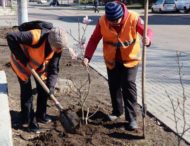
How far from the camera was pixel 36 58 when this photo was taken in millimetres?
5160

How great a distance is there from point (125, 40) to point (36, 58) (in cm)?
106

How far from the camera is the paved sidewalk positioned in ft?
19.7

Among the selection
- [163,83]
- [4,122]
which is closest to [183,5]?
[163,83]

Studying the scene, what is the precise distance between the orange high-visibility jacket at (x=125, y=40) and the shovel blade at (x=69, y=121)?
2.81 feet

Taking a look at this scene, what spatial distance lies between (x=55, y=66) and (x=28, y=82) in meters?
0.38

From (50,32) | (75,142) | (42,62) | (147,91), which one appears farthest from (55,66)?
(147,91)

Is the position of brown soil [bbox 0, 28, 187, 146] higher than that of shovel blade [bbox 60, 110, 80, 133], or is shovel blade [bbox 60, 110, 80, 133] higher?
shovel blade [bbox 60, 110, 80, 133]

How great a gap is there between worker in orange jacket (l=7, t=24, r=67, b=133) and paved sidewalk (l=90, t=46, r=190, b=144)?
5.15 ft

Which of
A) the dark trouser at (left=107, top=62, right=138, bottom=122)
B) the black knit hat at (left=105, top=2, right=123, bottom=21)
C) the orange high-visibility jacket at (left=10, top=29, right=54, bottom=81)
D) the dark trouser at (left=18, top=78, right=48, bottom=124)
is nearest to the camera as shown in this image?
the black knit hat at (left=105, top=2, right=123, bottom=21)

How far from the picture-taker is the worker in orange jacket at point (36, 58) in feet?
16.1

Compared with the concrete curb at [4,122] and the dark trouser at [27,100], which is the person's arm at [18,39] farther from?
the concrete curb at [4,122]

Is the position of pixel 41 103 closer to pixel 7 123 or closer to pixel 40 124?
pixel 40 124

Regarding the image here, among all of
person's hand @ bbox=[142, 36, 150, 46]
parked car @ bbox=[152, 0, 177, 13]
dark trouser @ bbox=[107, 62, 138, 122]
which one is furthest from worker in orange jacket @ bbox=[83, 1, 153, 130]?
parked car @ bbox=[152, 0, 177, 13]

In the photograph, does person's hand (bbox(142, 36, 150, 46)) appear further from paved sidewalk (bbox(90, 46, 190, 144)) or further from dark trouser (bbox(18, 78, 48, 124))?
dark trouser (bbox(18, 78, 48, 124))
